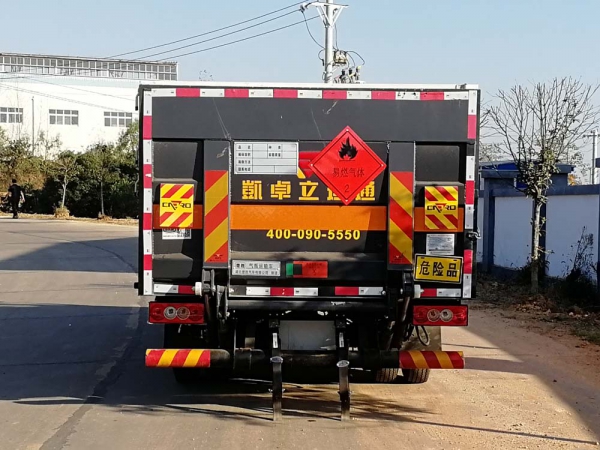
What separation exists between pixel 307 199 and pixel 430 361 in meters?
1.72

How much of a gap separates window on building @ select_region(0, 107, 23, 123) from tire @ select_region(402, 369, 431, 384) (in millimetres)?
60613

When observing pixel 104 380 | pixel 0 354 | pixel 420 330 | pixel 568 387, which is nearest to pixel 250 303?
pixel 420 330

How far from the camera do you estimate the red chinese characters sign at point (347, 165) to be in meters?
6.61

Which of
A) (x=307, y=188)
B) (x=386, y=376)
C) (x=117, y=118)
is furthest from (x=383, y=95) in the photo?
(x=117, y=118)

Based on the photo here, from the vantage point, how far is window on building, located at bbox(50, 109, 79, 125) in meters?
65.2

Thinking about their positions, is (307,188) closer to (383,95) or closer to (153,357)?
(383,95)

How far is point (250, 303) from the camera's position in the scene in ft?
22.2

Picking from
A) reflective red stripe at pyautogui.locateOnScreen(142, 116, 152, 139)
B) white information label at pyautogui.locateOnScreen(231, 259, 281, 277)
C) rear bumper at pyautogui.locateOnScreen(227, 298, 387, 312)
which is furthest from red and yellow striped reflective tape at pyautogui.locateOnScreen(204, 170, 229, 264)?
reflective red stripe at pyautogui.locateOnScreen(142, 116, 152, 139)

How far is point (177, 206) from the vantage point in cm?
663

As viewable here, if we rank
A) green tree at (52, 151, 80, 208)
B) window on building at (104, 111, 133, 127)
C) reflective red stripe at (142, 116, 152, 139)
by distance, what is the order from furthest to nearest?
window on building at (104, 111, 133, 127)
green tree at (52, 151, 80, 208)
reflective red stripe at (142, 116, 152, 139)

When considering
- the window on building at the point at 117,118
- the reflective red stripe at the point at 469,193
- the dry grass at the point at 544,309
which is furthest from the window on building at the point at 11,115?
the reflective red stripe at the point at 469,193

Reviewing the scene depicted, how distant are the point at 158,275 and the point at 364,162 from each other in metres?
1.92

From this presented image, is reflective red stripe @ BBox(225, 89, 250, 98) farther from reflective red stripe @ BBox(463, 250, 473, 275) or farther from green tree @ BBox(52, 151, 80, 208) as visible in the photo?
green tree @ BBox(52, 151, 80, 208)

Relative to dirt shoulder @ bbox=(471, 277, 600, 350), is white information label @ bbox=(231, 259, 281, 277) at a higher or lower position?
higher
